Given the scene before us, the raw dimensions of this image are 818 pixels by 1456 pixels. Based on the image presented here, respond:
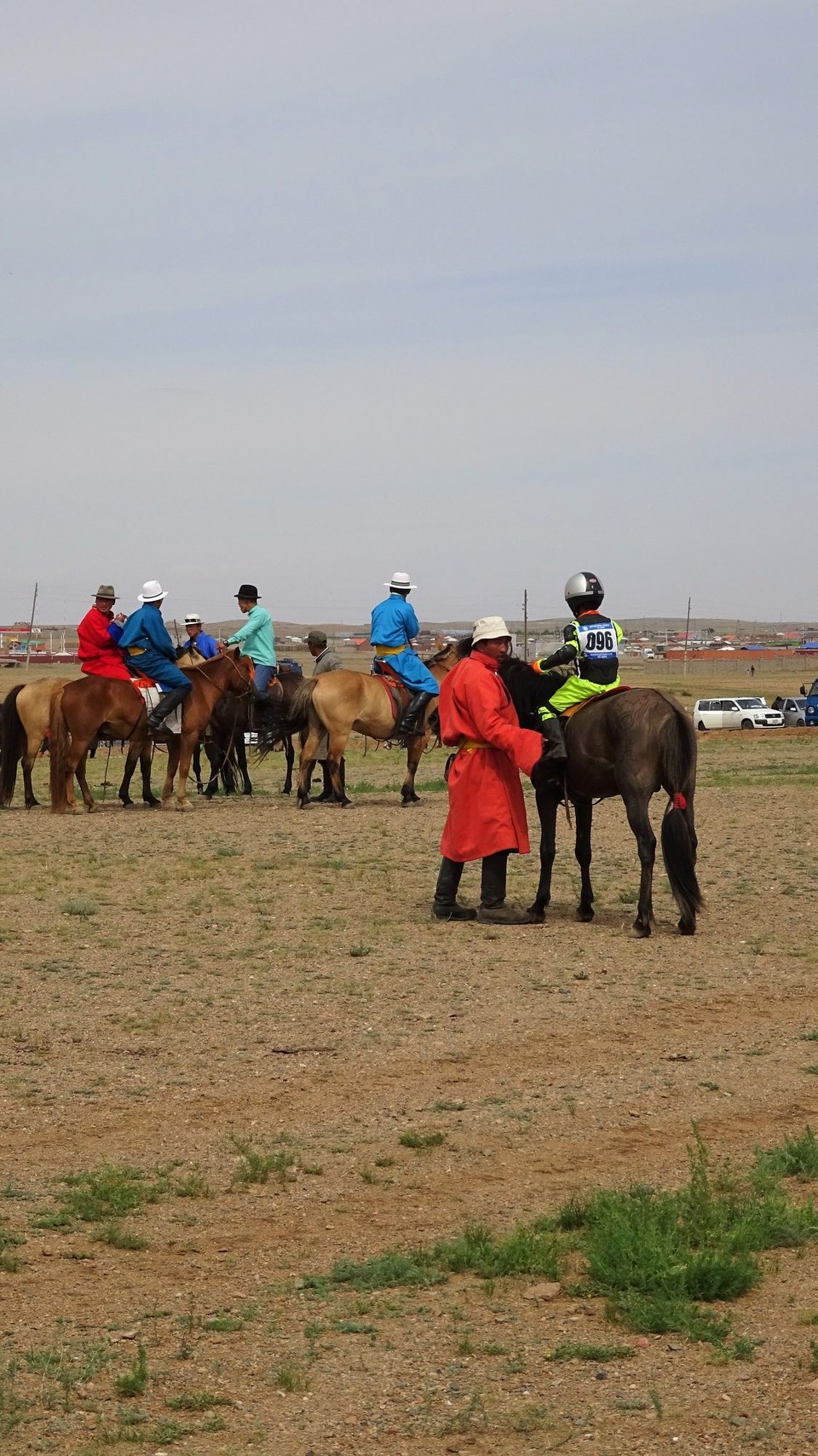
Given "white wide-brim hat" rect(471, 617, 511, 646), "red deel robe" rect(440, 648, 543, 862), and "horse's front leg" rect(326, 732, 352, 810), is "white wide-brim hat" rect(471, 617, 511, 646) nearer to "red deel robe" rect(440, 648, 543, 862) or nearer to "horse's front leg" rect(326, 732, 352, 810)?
"red deel robe" rect(440, 648, 543, 862)

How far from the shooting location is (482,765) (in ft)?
39.7

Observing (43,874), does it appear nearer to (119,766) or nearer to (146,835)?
(146,835)

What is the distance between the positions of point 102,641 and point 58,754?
144 cm

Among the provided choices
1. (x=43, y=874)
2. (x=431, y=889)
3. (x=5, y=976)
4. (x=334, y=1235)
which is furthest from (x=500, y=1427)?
(x=43, y=874)

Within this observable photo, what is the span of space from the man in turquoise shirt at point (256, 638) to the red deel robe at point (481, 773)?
354 inches

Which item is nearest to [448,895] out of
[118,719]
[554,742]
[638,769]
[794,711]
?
[554,742]

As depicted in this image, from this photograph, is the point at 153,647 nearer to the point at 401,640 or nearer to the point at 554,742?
the point at 401,640

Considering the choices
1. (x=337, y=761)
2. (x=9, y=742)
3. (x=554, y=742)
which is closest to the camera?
(x=554, y=742)

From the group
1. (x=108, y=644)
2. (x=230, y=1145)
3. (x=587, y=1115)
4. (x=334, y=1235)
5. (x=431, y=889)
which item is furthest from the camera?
(x=108, y=644)

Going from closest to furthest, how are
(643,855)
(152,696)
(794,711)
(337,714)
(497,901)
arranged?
1. (643,855)
2. (497,901)
3. (152,696)
4. (337,714)
5. (794,711)

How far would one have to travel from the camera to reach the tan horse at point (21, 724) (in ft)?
65.7

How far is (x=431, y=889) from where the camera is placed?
13883 millimetres

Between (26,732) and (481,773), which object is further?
(26,732)

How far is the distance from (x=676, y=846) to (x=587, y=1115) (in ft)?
13.2
